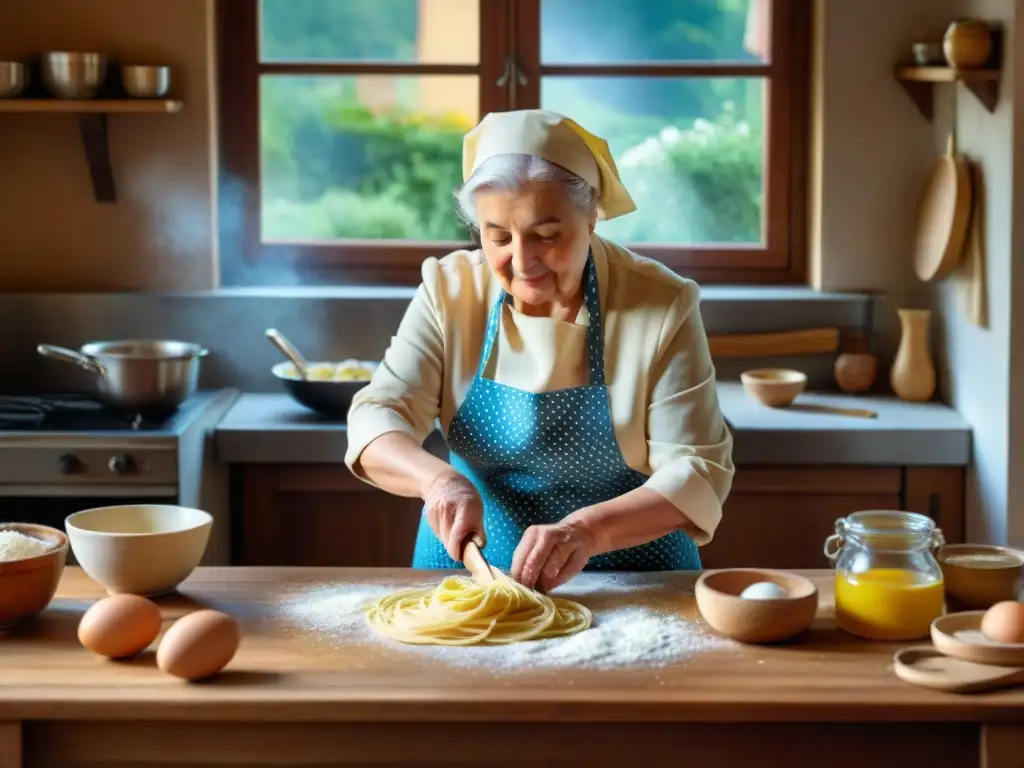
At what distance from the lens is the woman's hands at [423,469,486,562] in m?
2.11

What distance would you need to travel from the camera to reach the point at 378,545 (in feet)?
11.5

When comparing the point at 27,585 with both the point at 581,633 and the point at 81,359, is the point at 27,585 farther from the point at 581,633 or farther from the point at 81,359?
the point at 81,359

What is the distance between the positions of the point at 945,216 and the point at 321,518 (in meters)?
1.69

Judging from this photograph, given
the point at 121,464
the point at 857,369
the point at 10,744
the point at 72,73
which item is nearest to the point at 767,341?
the point at 857,369

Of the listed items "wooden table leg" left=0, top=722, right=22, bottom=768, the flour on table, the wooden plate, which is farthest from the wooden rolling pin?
"wooden table leg" left=0, top=722, right=22, bottom=768

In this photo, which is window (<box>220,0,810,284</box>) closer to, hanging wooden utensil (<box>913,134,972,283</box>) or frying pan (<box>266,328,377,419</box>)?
hanging wooden utensil (<box>913,134,972,283</box>)

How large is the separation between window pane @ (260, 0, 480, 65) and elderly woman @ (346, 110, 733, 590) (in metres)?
1.59

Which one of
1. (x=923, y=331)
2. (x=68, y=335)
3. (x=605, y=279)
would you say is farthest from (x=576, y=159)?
(x=68, y=335)

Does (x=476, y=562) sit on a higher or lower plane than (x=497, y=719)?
higher

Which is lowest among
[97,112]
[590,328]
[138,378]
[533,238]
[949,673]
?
[949,673]

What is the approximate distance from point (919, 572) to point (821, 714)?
34 cm

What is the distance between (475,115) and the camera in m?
4.05

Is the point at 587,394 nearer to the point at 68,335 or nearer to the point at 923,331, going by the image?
the point at 923,331

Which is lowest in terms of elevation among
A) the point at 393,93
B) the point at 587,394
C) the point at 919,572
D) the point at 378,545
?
the point at 378,545
